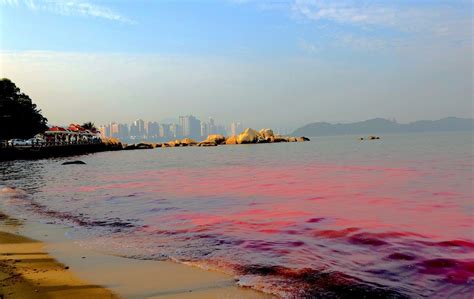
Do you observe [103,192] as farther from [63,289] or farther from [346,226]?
[63,289]

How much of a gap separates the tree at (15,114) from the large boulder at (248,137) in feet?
283

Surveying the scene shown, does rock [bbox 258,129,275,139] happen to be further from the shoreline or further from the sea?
the sea

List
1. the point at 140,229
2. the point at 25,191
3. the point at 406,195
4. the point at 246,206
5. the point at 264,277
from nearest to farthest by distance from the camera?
1. the point at 264,277
2. the point at 140,229
3. the point at 246,206
4. the point at 406,195
5. the point at 25,191

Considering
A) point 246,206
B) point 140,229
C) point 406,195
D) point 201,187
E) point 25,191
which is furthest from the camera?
point 201,187

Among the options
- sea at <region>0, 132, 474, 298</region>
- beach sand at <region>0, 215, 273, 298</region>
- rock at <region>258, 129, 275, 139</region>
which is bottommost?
sea at <region>0, 132, 474, 298</region>

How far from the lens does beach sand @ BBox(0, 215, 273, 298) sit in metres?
5.84

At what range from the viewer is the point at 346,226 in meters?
11.7

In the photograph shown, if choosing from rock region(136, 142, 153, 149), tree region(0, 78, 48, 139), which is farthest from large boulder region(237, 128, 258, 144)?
tree region(0, 78, 48, 139)

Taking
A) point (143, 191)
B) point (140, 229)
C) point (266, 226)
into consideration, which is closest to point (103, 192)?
point (143, 191)

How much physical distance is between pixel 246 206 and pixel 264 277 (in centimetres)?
942

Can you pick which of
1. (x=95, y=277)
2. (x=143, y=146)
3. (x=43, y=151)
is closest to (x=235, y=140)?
(x=143, y=146)

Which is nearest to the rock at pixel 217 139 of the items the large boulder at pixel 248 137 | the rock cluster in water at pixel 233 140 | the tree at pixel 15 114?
the rock cluster in water at pixel 233 140

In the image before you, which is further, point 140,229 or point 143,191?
point 143,191

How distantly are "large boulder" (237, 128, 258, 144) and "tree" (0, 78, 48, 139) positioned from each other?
8641 cm
